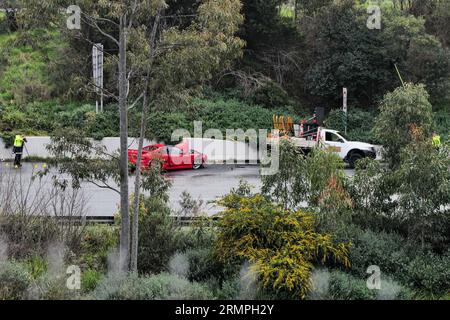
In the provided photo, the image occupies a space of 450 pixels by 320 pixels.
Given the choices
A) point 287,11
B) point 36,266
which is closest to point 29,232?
point 36,266

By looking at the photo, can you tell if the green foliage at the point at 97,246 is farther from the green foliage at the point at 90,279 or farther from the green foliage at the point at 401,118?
the green foliage at the point at 401,118

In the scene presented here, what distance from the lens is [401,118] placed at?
13.4 metres

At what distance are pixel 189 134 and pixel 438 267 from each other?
17.8 metres

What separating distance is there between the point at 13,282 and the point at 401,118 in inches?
337

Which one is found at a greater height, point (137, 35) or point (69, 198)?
point (137, 35)

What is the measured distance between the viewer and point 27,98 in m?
29.7

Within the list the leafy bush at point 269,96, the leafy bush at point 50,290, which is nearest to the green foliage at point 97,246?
the leafy bush at point 50,290

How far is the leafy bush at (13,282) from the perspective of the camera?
383 inches

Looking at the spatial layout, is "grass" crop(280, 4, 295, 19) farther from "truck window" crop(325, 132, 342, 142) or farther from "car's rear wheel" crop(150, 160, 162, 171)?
"car's rear wheel" crop(150, 160, 162, 171)

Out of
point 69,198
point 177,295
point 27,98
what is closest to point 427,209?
point 177,295

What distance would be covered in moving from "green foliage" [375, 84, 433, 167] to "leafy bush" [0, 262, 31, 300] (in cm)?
803

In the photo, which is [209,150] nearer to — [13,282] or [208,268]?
[208,268]
